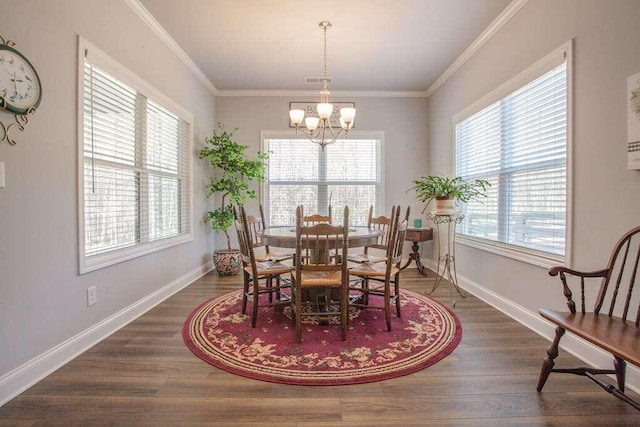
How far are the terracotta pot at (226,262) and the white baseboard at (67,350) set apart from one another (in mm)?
1030

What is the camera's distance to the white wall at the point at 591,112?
1845 mm

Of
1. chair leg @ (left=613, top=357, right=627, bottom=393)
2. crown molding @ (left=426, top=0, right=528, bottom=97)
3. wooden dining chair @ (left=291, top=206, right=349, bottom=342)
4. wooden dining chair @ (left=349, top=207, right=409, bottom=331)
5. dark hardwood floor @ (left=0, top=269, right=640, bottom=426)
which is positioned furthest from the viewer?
crown molding @ (left=426, top=0, right=528, bottom=97)

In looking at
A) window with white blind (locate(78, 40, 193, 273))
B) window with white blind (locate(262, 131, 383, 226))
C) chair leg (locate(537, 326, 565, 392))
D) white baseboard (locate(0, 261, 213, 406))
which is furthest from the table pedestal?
white baseboard (locate(0, 261, 213, 406))

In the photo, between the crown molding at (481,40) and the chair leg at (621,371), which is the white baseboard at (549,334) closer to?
the chair leg at (621,371)

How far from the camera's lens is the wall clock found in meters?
1.63

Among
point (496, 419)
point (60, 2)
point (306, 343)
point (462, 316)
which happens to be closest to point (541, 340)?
point (462, 316)

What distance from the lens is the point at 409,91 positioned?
4926 millimetres

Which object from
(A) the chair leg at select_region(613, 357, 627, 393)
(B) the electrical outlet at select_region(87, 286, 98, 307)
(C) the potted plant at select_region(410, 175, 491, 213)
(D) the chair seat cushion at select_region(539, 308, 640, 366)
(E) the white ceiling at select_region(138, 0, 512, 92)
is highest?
(E) the white ceiling at select_region(138, 0, 512, 92)

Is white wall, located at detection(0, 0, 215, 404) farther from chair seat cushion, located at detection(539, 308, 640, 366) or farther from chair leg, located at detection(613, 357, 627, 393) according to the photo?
Result: chair leg, located at detection(613, 357, 627, 393)

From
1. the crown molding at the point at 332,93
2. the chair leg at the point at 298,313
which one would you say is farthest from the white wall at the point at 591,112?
the crown molding at the point at 332,93

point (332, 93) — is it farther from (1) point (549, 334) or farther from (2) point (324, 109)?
(1) point (549, 334)

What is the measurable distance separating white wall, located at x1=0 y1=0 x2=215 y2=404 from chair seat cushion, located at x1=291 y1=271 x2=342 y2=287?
1521 mm

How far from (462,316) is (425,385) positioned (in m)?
1.28

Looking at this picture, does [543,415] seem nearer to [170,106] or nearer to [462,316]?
[462,316]
